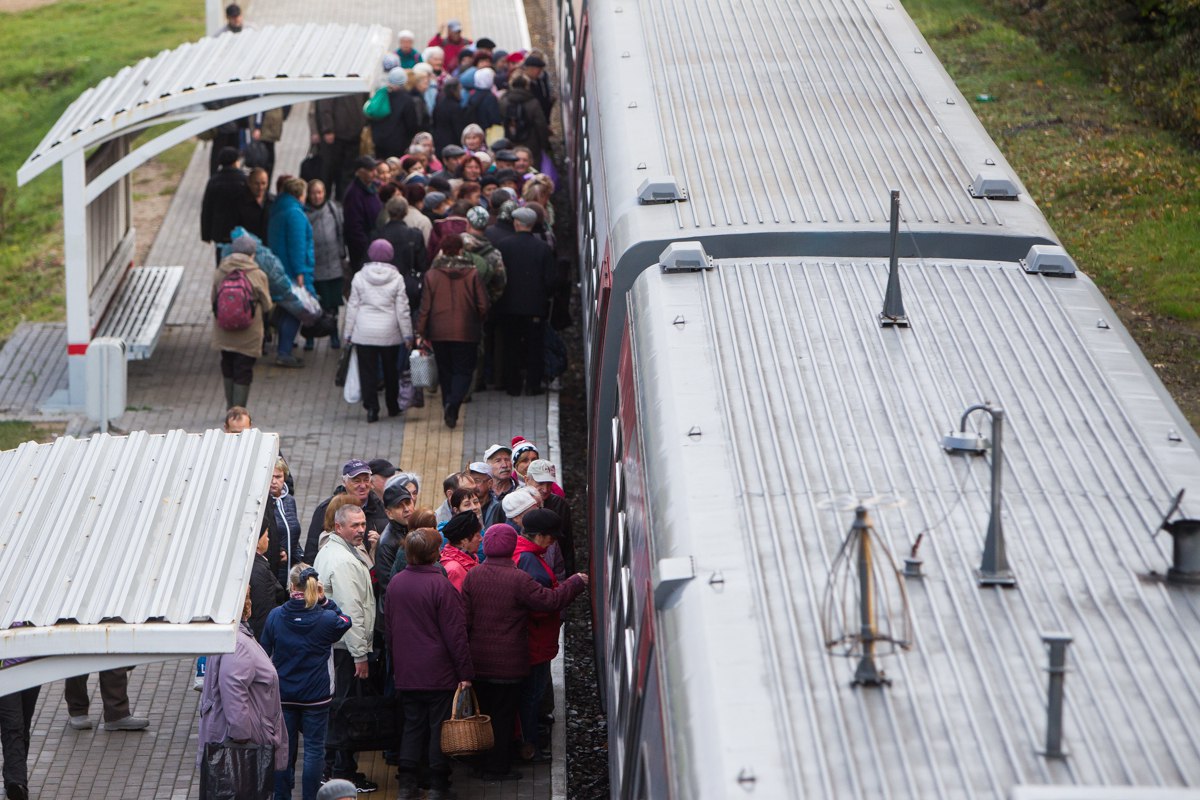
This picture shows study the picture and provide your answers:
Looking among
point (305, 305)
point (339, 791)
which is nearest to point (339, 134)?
point (305, 305)

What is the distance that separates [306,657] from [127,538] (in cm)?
134

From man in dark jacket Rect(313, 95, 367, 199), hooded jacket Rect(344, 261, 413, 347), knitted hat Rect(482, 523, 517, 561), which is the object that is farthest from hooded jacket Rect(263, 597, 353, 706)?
man in dark jacket Rect(313, 95, 367, 199)

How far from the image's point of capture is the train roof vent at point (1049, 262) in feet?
26.2

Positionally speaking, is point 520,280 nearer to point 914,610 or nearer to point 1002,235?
point 1002,235

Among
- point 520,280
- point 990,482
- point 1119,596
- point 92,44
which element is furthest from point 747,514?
point 92,44

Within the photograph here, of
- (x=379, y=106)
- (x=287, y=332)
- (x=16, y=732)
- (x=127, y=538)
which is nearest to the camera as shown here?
(x=127, y=538)

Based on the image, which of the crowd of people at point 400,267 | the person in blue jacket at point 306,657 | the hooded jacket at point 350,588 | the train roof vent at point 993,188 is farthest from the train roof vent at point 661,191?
the crowd of people at point 400,267

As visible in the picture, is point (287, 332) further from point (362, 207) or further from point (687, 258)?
point (687, 258)

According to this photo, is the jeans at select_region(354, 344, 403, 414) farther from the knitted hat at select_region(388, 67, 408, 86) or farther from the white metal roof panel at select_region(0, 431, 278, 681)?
the white metal roof panel at select_region(0, 431, 278, 681)

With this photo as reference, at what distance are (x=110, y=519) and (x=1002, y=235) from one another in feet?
14.4

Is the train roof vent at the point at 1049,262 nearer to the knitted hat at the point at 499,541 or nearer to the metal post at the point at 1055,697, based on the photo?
the knitted hat at the point at 499,541

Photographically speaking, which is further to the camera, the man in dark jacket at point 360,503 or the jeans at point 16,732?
the man in dark jacket at point 360,503

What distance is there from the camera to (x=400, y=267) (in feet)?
47.8

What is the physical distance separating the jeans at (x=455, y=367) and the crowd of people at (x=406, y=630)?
152 inches
